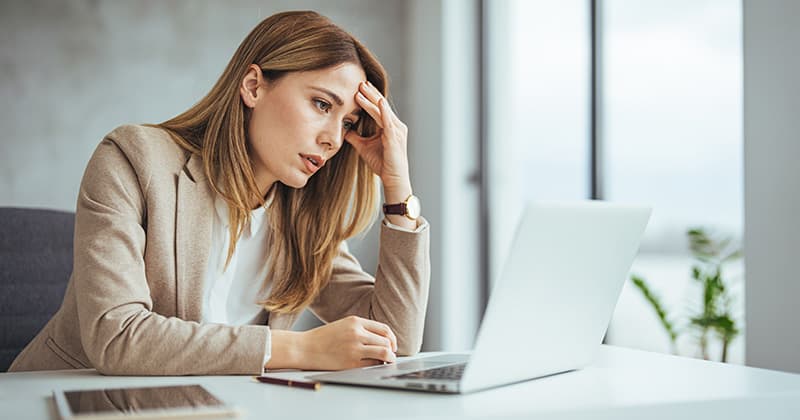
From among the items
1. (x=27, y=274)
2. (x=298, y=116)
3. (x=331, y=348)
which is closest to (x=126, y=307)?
(x=331, y=348)

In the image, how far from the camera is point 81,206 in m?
1.23

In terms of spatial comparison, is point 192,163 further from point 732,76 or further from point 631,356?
point 732,76

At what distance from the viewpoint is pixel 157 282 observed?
1.29 m

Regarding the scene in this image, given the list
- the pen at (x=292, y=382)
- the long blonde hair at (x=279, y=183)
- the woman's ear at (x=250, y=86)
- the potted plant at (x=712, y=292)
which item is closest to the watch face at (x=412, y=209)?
the long blonde hair at (x=279, y=183)

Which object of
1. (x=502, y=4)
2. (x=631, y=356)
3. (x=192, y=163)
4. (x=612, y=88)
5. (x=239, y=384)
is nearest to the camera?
(x=239, y=384)

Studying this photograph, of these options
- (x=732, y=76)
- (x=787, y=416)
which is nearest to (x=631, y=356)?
Answer: (x=787, y=416)

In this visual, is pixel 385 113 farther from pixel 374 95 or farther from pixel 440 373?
pixel 440 373

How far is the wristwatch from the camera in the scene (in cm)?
153

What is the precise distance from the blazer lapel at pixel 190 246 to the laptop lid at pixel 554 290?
0.57 m

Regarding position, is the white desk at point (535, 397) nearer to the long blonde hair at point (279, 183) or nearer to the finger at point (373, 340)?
the finger at point (373, 340)

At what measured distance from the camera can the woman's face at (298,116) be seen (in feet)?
4.85

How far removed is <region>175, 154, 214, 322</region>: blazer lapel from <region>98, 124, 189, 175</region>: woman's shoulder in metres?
0.03

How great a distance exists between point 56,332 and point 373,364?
606 mm

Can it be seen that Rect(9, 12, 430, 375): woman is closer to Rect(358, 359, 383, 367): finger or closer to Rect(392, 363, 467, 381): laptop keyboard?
Rect(358, 359, 383, 367): finger
